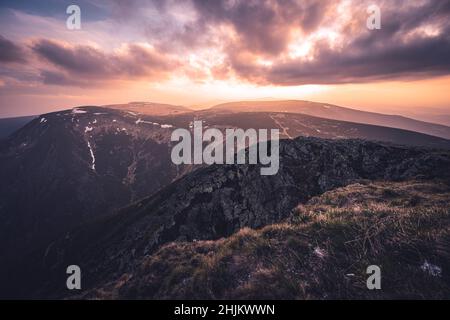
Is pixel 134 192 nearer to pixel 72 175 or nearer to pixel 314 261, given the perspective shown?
pixel 72 175

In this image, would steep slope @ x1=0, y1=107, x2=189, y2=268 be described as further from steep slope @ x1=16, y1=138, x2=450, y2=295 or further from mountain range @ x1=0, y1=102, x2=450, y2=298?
steep slope @ x1=16, y1=138, x2=450, y2=295

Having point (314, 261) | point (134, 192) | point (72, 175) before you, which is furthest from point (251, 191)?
point (72, 175)

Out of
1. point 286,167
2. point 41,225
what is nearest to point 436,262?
point 286,167

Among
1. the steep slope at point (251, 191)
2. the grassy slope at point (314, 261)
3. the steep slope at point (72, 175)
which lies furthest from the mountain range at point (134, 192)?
the steep slope at point (72, 175)

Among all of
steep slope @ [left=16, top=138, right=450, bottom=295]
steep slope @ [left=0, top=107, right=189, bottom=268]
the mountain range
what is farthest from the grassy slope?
steep slope @ [left=0, top=107, right=189, bottom=268]

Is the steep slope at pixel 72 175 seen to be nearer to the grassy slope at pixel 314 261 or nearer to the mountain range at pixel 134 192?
the mountain range at pixel 134 192

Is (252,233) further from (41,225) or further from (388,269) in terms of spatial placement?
(41,225)
